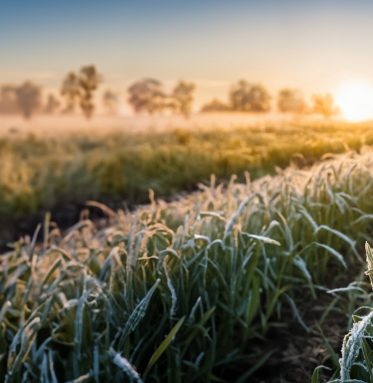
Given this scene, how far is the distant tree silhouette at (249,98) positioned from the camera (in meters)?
3.65

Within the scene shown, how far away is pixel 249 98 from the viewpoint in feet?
12.4

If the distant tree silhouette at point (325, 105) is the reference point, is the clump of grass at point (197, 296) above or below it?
below

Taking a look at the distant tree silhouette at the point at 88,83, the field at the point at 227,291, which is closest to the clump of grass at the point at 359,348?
the field at the point at 227,291

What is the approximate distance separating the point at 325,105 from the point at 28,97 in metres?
11.3

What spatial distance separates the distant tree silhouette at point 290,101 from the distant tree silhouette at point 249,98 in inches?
15.4

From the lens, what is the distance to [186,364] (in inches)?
59.9

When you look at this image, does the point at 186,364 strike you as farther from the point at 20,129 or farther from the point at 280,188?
the point at 20,129

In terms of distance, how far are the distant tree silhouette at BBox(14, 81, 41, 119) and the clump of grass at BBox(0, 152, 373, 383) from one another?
1084 cm

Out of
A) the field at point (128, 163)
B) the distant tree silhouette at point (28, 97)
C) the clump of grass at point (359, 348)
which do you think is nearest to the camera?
the clump of grass at point (359, 348)

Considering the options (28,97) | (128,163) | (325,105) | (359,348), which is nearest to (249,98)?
(325,105)

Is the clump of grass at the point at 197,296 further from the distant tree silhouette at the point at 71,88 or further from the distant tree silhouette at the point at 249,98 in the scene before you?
the distant tree silhouette at the point at 71,88

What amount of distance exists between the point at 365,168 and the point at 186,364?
0.90 metres

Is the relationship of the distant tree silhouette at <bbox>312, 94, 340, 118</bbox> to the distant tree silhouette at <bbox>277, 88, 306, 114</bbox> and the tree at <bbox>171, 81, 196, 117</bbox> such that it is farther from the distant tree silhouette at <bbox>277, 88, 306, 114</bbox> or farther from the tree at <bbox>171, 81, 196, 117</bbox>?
the tree at <bbox>171, 81, 196, 117</bbox>

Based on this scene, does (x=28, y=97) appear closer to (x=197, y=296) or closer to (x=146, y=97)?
(x=146, y=97)
